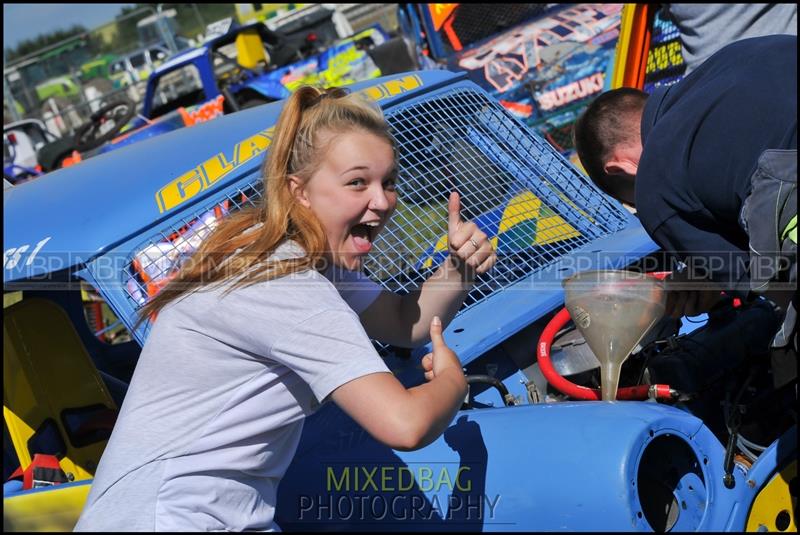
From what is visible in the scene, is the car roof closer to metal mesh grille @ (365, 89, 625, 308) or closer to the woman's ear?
metal mesh grille @ (365, 89, 625, 308)

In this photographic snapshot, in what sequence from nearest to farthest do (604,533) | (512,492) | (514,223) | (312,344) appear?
(312,344) < (604,533) < (512,492) < (514,223)

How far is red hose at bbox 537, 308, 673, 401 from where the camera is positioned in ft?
6.28

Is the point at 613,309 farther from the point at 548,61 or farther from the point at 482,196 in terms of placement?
the point at 548,61

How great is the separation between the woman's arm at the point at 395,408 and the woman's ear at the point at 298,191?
16.1 inches

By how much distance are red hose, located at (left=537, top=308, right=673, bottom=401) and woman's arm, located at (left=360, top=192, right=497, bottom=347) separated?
0.33 meters

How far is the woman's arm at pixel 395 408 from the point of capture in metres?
1.32

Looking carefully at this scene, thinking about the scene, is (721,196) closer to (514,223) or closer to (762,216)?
(762,216)

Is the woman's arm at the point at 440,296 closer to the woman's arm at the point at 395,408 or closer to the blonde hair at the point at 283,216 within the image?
the blonde hair at the point at 283,216

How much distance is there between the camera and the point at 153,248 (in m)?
2.14

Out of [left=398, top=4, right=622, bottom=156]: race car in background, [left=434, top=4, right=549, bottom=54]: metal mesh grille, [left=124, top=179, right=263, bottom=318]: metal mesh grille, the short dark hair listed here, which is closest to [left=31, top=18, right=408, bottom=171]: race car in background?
[left=434, top=4, right=549, bottom=54]: metal mesh grille

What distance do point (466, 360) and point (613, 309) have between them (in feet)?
1.52

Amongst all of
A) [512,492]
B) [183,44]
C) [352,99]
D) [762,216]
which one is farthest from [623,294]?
[183,44]

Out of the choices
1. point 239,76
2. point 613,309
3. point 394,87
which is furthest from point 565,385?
point 239,76

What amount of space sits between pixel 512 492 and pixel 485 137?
4.58 ft
